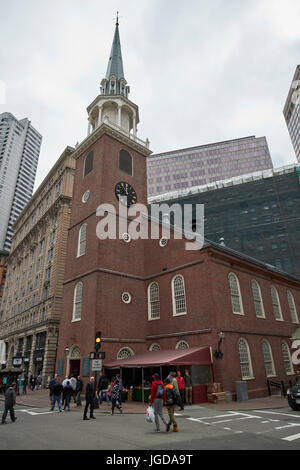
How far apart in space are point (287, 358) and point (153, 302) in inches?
480

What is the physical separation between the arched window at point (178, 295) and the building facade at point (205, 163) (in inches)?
2929

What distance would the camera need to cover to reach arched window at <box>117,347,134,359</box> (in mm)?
22334

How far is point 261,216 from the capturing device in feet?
197

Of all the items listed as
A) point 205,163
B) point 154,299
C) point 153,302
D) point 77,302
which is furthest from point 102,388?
point 205,163

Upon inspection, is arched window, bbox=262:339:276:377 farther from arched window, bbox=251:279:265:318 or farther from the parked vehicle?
the parked vehicle

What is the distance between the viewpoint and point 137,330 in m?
24.0

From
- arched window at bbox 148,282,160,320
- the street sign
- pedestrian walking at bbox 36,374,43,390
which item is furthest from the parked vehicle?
pedestrian walking at bbox 36,374,43,390

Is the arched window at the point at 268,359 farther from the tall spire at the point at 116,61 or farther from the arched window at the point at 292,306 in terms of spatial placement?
the tall spire at the point at 116,61

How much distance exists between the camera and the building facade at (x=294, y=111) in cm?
11288

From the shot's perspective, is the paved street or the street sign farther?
the street sign

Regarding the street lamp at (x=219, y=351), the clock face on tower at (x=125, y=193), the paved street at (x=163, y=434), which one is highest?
the clock face on tower at (x=125, y=193)

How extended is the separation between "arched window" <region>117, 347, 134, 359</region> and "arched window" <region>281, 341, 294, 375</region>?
41.3ft

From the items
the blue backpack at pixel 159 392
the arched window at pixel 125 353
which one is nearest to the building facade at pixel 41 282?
the arched window at pixel 125 353
